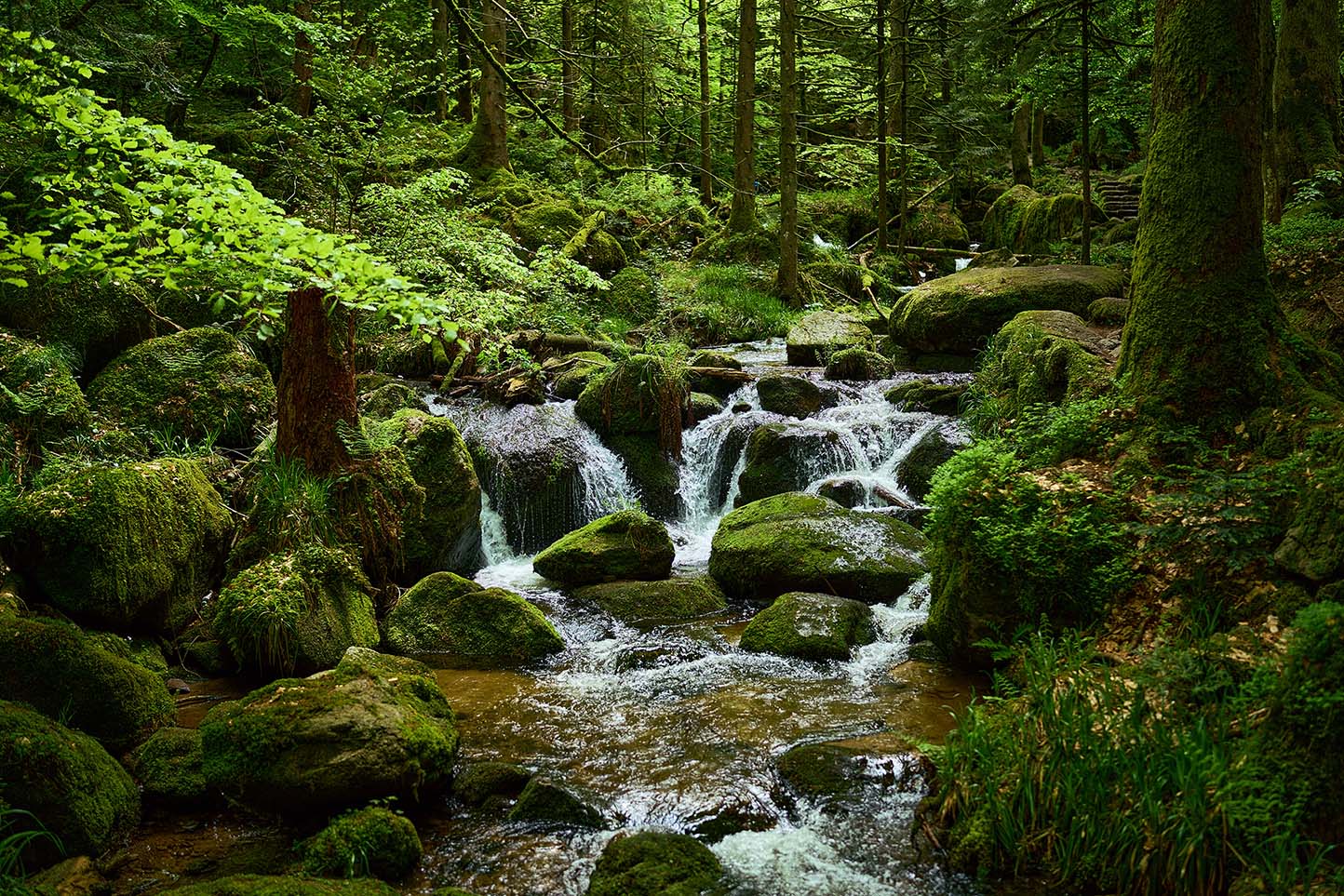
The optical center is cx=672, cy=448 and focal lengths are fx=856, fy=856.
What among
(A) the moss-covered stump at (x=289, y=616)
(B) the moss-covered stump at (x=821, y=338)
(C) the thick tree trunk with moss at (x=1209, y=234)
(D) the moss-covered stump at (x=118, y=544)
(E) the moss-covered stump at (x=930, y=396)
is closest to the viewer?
(D) the moss-covered stump at (x=118, y=544)

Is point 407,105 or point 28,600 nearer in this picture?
point 28,600

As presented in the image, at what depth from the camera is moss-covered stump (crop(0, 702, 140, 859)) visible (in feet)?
14.1

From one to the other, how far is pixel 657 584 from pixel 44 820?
5.50 metres

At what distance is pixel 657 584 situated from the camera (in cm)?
889

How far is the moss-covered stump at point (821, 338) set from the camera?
14750 mm

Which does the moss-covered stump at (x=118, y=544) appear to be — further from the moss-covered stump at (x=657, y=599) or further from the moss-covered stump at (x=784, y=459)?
the moss-covered stump at (x=784, y=459)

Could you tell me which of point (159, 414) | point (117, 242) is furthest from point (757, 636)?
point (159, 414)

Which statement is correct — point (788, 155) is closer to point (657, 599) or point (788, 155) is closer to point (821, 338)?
point (821, 338)

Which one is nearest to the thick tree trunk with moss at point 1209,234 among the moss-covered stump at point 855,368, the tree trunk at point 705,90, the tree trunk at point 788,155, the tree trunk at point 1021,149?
the moss-covered stump at point 855,368

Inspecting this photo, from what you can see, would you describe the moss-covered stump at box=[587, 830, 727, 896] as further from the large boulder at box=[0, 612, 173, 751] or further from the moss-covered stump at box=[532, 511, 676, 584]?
the moss-covered stump at box=[532, 511, 676, 584]

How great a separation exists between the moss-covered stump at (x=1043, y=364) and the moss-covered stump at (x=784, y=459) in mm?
2192

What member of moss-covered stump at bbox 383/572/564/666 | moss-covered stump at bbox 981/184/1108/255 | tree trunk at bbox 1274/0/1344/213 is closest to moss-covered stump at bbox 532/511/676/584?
moss-covered stump at bbox 383/572/564/666

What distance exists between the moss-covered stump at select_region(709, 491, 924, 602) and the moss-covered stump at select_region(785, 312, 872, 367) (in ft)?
17.4

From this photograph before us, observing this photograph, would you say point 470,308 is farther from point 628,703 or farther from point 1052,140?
point 1052,140
